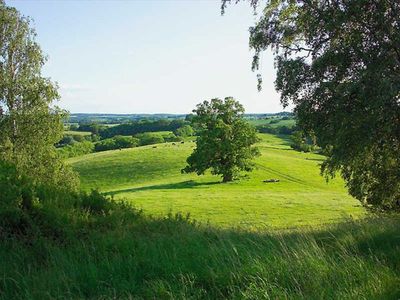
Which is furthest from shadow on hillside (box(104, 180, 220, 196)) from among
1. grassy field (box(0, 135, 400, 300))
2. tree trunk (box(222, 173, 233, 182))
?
grassy field (box(0, 135, 400, 300))

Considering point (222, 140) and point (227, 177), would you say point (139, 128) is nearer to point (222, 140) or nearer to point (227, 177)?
point (227, 177)

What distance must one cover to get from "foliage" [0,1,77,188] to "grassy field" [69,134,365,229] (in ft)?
22.9

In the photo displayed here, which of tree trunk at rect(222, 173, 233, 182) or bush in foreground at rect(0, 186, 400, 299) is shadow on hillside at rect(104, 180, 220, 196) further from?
bush in foreground at rect(0, 186, 400, 299)

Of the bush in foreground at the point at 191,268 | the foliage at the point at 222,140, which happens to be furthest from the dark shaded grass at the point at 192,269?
the foliage at the point at 222,140

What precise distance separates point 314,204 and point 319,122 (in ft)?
113

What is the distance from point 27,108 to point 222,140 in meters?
37.9

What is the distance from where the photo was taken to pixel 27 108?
102 ft

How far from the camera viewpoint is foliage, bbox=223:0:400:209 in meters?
15.0

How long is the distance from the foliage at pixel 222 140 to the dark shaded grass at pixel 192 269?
182 ft

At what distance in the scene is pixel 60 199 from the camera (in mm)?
10539

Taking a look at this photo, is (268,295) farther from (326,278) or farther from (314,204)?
(314,204)

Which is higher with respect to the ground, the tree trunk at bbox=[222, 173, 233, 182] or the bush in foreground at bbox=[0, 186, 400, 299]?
the bush in foreground at bbox=[0, 186, 400, 299]

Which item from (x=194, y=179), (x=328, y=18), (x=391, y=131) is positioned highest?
(x=328, y=18)

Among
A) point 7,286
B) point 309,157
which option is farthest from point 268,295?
point 309,157
